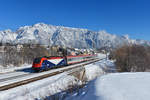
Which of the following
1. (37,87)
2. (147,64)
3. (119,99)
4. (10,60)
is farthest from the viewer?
(10,60)

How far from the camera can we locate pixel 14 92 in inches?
441

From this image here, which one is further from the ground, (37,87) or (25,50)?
(25,50)

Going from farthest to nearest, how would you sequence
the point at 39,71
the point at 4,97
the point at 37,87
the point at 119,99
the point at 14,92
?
the point at 39,71 < the point at 37,87 < the point at 14,92 < the point at 4,97 < the point at 119,99

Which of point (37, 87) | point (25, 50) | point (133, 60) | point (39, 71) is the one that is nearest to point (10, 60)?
point (25, 50)

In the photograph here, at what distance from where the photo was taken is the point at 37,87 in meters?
13.1

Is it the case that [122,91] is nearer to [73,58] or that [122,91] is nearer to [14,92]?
[14,92]

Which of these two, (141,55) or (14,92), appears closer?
(14,92)

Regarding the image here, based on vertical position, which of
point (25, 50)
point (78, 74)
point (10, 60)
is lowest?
point (78, 74)

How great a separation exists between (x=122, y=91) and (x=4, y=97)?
961cm

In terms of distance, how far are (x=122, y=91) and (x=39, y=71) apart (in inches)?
746

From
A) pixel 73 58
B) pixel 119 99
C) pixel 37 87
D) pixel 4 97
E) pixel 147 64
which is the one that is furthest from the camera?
pixel 73 58

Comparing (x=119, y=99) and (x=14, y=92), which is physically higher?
(x=119, y=99)

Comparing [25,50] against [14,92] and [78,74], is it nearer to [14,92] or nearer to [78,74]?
[78,74]

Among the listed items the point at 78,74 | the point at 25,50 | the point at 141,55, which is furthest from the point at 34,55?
the point at 141,55
